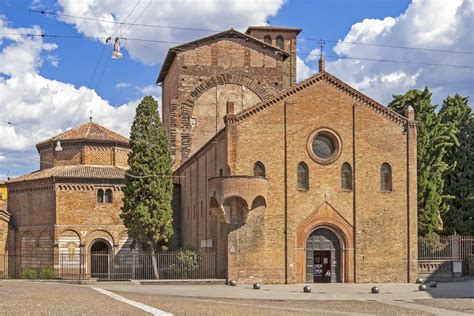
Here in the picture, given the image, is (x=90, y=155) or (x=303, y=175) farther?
(x=90, y=155)

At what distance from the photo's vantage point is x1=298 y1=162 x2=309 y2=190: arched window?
1416 inches

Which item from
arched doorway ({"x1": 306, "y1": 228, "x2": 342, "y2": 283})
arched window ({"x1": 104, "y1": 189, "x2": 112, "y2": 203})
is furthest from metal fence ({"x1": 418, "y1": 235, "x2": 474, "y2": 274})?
arched window ({"x1": 104, "y1": 189, "x2": 112, "y2": 203})

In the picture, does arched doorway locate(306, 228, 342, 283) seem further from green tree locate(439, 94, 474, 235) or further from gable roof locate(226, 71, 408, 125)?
green tree locate(439, 94, 474, 235)

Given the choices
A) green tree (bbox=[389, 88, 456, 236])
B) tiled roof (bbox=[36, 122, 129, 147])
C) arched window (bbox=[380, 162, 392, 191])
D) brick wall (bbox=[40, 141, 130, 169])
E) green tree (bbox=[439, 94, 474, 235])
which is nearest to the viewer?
arched window (bbox=[380, 162, 392, 191])

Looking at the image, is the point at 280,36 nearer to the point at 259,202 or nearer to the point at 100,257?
the point at 100,257

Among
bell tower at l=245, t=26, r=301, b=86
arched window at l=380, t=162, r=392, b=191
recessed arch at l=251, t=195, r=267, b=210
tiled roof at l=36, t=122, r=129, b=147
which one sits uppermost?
bell tower at l=245, t=26, r=301, b=86

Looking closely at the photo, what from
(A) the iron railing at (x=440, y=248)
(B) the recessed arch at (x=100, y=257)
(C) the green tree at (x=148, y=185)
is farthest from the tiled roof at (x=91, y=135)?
(A) the iron railing at (x=440, y=248)

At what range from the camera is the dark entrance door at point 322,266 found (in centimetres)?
3603

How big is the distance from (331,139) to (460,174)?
→ 14288 mm

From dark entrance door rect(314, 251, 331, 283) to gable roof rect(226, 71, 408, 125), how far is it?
26.5 ft

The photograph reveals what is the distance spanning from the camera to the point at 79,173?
1977 inches

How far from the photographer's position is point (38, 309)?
18.7m

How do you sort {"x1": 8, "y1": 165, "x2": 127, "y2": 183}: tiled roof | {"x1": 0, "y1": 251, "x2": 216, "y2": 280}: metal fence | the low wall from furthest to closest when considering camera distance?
1. {"x1": 8, "y1": 165, "x2": 127, "y2": 183}: tiled roof
2. {"x1": 0, "y1": 251, "x2": 216, "y2": 280}: metal fence
3. the low wall

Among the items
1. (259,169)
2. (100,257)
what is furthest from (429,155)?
(100,257)
